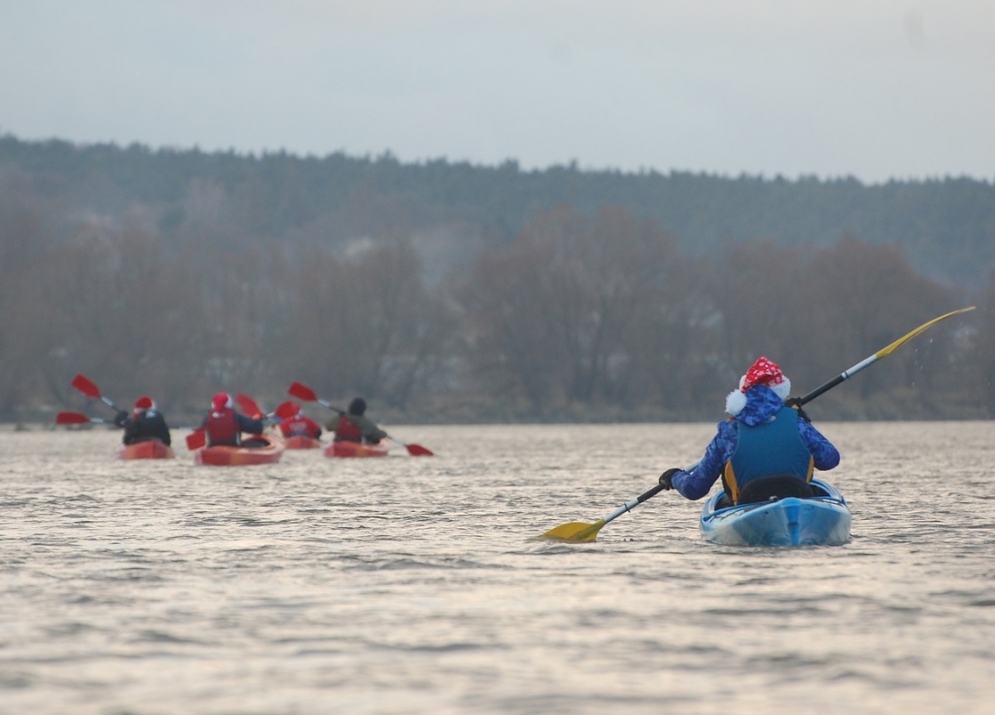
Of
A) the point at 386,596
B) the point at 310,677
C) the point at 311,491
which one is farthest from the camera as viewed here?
the point at 311,491

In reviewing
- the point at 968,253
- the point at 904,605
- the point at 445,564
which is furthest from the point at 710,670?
the point at 968,253

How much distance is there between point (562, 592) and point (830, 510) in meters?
2.98

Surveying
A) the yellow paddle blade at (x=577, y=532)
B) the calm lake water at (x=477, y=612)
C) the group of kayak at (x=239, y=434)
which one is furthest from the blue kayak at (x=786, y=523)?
the group of kayak at (x=239, y=434)

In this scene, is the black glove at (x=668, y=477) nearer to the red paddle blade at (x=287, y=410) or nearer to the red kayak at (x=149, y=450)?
the red kayak at (x=149, y=450)

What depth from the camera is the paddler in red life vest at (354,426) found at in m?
29.5

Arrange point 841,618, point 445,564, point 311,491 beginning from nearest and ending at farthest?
1. point 841,618
2. point 445,564
3. point 311,491

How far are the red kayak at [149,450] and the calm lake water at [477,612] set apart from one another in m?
11.4

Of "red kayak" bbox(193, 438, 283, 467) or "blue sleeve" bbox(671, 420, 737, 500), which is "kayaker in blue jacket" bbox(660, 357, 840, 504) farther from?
"red kayak" bbox(193, 438, 283, 467)

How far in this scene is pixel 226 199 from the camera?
14925 centimetres

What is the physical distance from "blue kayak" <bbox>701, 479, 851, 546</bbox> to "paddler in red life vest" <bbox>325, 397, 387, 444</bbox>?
17.7 meters

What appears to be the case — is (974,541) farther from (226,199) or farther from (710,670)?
(226,199)

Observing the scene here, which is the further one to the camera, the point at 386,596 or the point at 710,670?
the point at 386,596

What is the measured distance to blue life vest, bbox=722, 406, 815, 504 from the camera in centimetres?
1172

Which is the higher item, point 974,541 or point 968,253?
point 968,253
